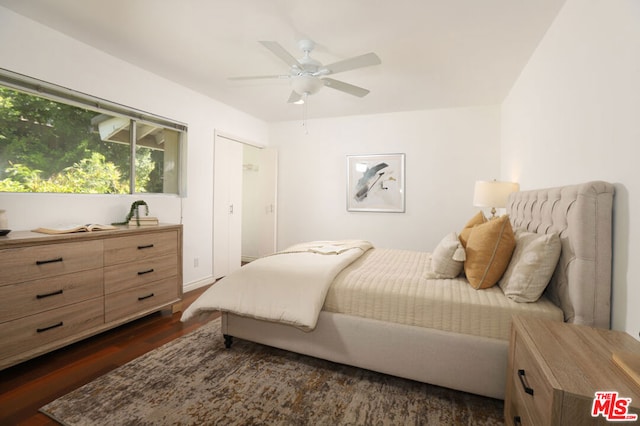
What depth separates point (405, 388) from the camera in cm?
183

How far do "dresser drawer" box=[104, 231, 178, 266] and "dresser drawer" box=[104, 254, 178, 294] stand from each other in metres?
0.05

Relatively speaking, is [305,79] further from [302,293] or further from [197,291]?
[197,291]

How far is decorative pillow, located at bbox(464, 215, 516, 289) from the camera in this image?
1817 millimetres

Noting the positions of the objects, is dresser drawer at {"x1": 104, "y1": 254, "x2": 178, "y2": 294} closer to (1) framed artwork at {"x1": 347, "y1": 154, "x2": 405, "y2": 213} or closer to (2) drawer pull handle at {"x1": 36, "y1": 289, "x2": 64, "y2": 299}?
(2) drawer pull handle at {"x1": 36, "y1": 289, "x2": 64, "y2": 299}

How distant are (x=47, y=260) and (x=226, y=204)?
2.46 meters

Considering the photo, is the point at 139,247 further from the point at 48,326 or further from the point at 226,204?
the point at 226,204

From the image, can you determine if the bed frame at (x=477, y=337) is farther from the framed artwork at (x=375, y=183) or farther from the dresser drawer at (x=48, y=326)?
the framed artwork at (x=375, y=183)

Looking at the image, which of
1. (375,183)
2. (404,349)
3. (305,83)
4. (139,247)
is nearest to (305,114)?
(375,183)

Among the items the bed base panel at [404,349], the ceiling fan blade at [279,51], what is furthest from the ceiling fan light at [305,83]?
the bed base panel at [404,349]

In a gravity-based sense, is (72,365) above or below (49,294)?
below

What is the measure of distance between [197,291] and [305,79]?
2802mm

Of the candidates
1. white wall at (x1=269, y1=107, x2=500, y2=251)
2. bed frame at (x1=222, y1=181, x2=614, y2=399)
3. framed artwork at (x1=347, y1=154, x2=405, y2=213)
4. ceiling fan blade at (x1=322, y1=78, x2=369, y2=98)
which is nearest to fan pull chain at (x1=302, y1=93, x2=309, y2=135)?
white wall at (x1=269, y1=107, x2=500, y2=251)

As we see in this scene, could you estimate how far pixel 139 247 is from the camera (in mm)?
2633

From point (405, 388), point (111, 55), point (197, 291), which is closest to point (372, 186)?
point (197, 291)
